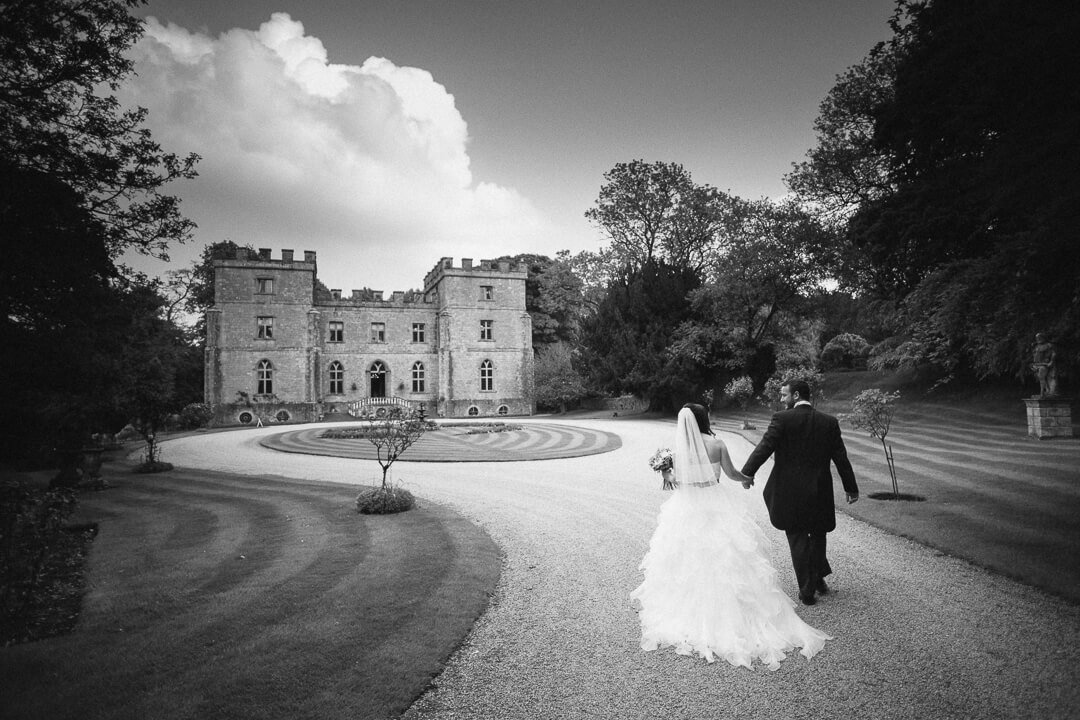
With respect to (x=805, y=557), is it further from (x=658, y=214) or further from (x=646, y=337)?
(x=658, y=214)

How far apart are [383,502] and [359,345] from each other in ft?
105

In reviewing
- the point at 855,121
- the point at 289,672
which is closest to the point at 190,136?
the point at 289,672

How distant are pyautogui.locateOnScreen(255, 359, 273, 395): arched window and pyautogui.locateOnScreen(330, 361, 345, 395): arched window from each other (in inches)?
156

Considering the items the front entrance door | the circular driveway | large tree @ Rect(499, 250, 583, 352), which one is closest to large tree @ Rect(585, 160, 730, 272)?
large tree @ Rect(499, 250, 583, 352)

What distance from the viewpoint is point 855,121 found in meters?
21.5

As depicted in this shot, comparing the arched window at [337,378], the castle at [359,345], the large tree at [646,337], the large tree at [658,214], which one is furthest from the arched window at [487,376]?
the large tree at [658,214]

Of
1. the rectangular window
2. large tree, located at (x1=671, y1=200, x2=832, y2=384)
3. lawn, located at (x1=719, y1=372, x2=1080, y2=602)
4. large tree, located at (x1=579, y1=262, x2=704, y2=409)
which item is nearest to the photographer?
lawn, located at (x1=719, y1=372, x2=1080, y2=602)

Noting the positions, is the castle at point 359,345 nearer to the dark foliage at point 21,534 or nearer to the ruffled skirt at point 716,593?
the dark foliage at point 21,534

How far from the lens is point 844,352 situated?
35344 millimetres

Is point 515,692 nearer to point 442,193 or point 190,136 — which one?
point 190,136

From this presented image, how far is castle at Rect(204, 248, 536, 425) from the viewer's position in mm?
34938

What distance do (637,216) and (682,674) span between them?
105ft

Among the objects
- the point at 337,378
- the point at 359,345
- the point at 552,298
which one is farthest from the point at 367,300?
the point at 552,298

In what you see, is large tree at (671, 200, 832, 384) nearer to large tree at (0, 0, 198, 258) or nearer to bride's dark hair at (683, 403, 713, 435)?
bride's dark hair at (683, 403, 713, 435)
